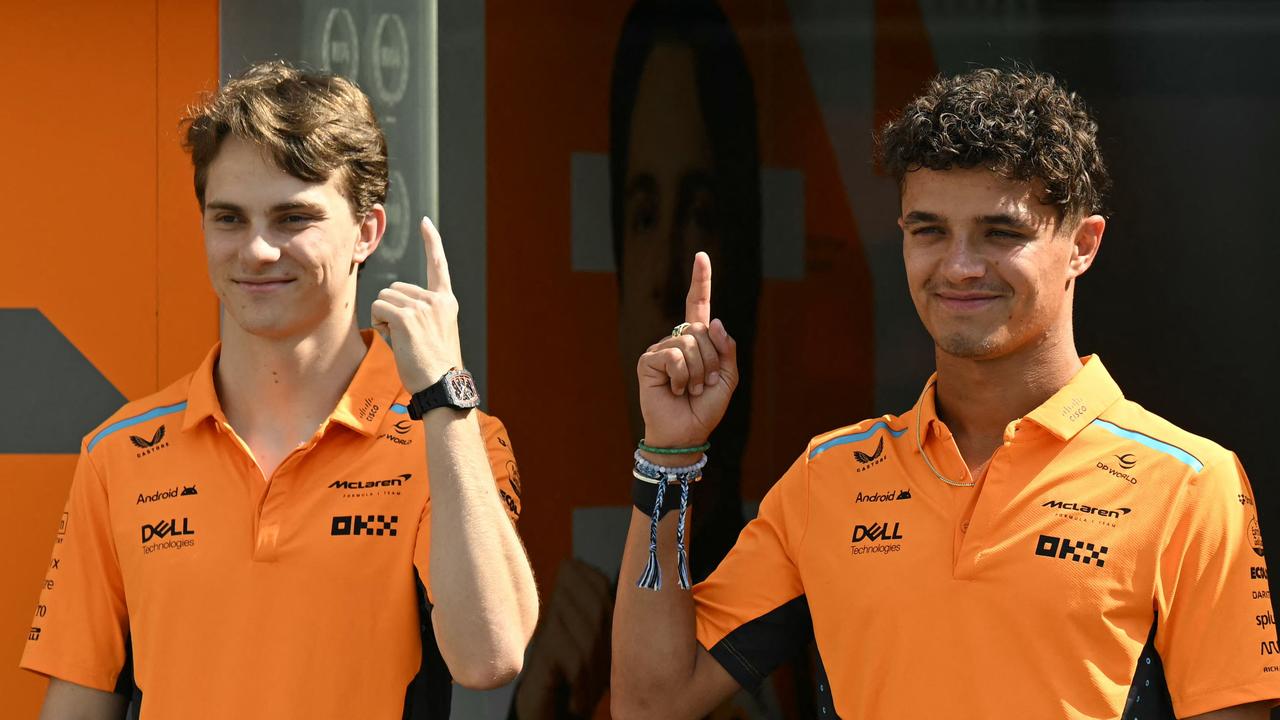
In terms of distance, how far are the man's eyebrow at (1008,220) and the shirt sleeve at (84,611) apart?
1347 millimetres

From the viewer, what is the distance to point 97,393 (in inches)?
107

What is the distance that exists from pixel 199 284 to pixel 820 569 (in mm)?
1422

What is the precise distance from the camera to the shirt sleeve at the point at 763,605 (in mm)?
2066

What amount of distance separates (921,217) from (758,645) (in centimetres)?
67

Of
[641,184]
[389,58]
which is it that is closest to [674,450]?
[641,184]

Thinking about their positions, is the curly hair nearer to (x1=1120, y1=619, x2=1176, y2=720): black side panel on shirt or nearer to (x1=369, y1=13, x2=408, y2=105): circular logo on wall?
(x1=1120, y1=619, x2=1176, y2=720): black side panel on shirt

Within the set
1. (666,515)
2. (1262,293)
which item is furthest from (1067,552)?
(1262,293)

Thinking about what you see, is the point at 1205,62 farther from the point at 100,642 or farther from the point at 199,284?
the point at 100,642

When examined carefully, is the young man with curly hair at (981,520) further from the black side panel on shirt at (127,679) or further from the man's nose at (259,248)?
the black side panel on shirt at (127,679)

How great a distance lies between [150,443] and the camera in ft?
7.01

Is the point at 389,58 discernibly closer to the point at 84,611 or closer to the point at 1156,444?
the point at 84,611

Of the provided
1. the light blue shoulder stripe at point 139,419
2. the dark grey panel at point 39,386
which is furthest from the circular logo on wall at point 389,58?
the light blue shoulder stripe at point 139,419

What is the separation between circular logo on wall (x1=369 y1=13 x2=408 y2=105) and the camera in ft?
9.25

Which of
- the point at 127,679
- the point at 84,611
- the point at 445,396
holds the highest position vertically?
the point at 445,396
